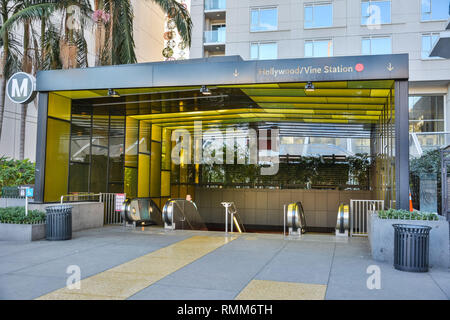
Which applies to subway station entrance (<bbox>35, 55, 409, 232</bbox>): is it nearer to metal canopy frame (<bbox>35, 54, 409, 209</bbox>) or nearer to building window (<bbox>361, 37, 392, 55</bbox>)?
metal canopy frame (<bbox>35, 54, 409, 209</bbox>)

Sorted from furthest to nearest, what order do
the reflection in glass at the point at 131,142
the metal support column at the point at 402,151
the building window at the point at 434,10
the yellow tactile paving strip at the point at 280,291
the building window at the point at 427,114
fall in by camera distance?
1. the building window at the point at 427,114
2. the building window at the point at 434,10
3. the reflection in glass at the point at 131,142
4. the metal support column at the point at 402,151
5. the yellow tactile paving strip at the point at 280,291

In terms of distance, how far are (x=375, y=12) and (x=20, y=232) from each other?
82.4ft

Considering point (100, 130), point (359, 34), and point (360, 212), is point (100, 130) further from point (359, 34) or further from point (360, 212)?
point (359, 34)

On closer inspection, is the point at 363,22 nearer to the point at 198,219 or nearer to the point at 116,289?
the point at 198,219

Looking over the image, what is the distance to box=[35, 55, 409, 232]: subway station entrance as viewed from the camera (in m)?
10.8

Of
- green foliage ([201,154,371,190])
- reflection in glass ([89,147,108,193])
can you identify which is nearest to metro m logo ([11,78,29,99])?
reflection in glass ([89,147,108,193])

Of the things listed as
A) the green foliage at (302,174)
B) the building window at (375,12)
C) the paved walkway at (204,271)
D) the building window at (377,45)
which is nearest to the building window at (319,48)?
the building window at (377,45)

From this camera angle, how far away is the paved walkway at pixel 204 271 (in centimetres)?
594

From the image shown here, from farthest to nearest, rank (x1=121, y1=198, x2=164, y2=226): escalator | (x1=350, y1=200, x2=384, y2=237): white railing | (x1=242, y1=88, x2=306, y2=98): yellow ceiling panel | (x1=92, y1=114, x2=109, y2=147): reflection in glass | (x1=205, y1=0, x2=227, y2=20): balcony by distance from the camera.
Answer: (x1=205, y1=0, x2=227, y2=20): balcony → (x1=92, y1=114, x2=109, y2=147): reflection in glass → (x1=121, y1=198, x2=164, y2=226): escalator → (x1=242, y1=88, x2=306, y2=98): yellow ceiling panel → (x1=350, y1=200, x2=384, y2=237): white railing

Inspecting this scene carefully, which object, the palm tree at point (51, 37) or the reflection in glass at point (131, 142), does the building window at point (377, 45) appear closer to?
the reflection in glass at point (131, 142)

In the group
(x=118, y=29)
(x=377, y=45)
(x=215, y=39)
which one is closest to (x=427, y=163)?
(x=377, y=45)

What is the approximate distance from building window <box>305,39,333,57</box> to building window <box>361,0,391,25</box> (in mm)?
2549

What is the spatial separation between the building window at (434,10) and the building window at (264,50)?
378 inches

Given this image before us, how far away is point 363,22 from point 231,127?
1301 centimetres
